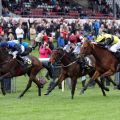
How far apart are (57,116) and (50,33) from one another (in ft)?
80.1

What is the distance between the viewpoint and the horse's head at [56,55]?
19781 millimetres

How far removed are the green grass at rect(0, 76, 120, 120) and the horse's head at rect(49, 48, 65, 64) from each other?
3.91ft

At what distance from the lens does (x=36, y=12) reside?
46406 millimetres

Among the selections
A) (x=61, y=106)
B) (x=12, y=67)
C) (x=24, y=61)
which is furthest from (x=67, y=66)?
(x=61, y=106)

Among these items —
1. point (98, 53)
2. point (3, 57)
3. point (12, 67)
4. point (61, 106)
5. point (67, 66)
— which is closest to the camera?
point (61, 106)

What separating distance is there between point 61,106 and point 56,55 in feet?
10.4

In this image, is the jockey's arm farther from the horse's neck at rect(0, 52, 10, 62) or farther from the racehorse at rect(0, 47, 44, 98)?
the horse's neck at rect(0, 52, 10, 62)

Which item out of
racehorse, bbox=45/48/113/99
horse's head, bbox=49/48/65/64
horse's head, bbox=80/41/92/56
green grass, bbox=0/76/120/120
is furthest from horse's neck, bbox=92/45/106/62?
green grass, bbox=0/76/120/120

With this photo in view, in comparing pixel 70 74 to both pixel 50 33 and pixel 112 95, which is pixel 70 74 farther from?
pixel 50 33

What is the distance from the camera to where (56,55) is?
19.9m

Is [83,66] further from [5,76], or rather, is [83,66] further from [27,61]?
[5,76]

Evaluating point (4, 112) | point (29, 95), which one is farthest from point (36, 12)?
point (4, 112)

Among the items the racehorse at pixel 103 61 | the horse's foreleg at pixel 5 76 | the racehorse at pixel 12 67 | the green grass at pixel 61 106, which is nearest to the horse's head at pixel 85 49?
the racehorse at pixel 103 61

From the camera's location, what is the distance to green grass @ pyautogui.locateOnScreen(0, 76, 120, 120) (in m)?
14.6
